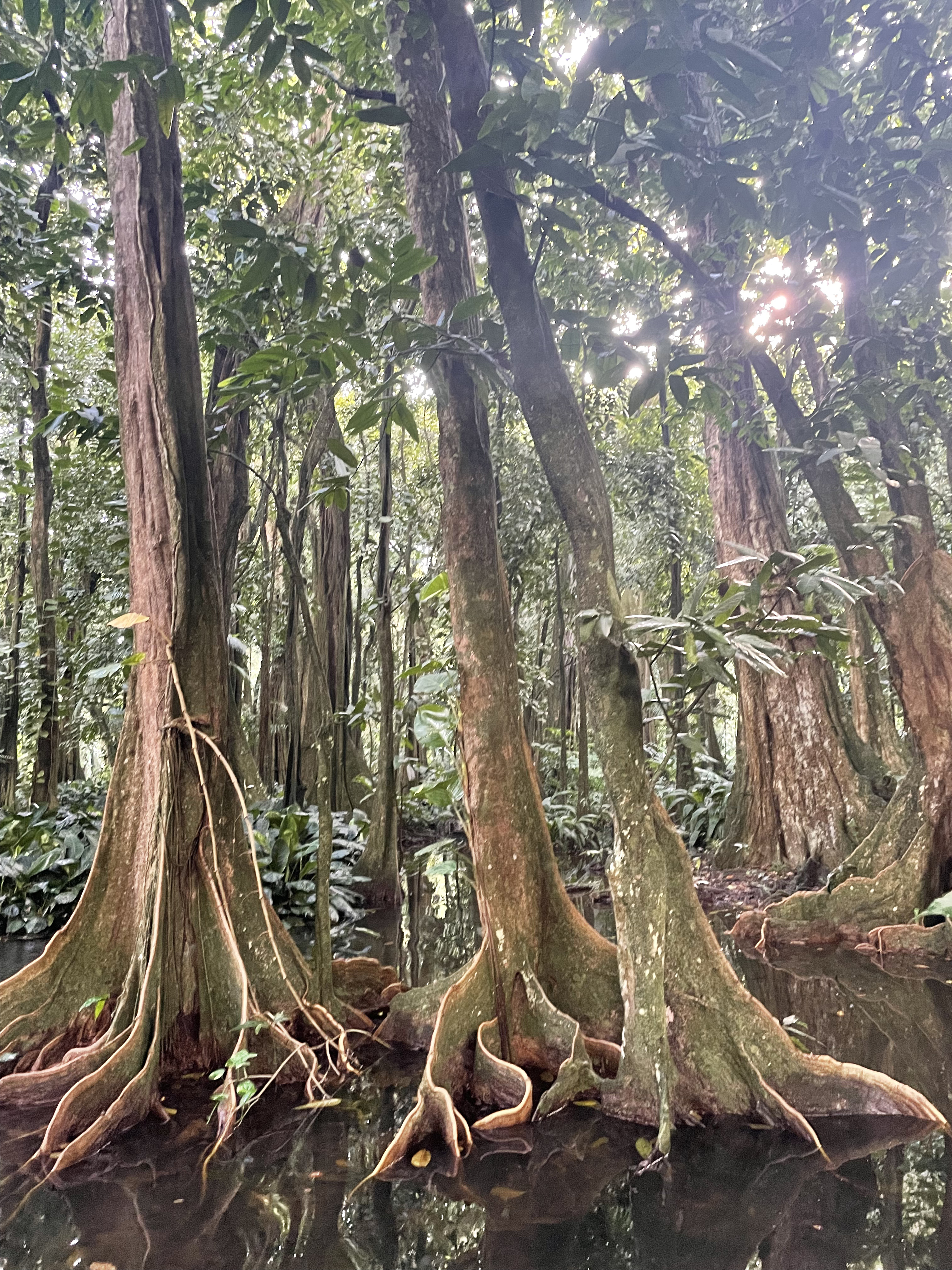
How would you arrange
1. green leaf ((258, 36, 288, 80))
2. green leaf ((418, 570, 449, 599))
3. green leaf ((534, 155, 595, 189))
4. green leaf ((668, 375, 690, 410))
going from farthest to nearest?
green leaf ((418, 570, 449, 599)) < green leaf ((668, 375, 690, 410)) < green leaf ((534, 155, 595, 189)) < green leaf ((258, 36, 288, 80))

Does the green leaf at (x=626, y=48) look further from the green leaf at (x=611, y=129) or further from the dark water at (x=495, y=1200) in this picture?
the dark water at (x=495, y=1200)

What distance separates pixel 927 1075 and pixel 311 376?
11.4 ft

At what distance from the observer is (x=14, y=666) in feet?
31.5

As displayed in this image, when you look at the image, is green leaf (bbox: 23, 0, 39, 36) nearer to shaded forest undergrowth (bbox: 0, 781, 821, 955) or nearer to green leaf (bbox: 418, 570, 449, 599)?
green leaf (bbox: 418, 570, 449, 599)

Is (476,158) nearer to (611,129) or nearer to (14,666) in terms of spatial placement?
(611,129)

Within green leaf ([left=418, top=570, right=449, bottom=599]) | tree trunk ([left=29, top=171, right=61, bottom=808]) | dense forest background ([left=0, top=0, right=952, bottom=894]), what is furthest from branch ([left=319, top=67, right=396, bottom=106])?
tree trunk ([left=29, top=171, right=61, bottom=808])

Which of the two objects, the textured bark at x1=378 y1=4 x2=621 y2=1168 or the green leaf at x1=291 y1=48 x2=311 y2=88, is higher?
the green leaf at x1=291 y1=48 x2=311 y2=88

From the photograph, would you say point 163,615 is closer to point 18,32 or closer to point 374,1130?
point 374,1130

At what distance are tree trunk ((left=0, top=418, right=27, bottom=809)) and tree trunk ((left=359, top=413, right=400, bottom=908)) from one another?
3.63 meters

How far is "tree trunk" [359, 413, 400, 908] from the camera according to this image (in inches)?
251

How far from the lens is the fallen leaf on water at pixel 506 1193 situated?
7.08ft

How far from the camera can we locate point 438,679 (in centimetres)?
349

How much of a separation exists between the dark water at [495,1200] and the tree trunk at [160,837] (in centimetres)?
22

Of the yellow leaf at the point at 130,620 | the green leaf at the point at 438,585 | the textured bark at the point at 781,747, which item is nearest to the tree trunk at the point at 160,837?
the yellow leaf at the point at 130,620
